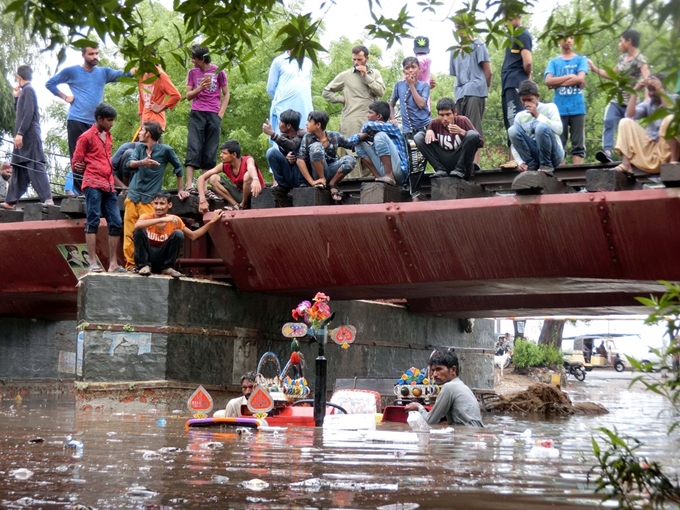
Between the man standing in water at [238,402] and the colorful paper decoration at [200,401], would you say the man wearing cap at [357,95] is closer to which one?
the man standing in water at [238,402]

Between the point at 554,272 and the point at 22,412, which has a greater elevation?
the point at 554,272

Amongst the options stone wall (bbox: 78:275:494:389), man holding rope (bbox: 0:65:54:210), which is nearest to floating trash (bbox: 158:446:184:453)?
stone wall (bbox: 78:275:494:389)

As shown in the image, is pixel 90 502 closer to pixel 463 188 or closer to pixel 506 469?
pixel 506 469

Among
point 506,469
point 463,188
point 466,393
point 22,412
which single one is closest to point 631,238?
point 463,188

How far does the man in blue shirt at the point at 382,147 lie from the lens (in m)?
14.4

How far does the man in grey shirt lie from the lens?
10.9 metres

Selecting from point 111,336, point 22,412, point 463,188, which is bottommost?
point 22,412

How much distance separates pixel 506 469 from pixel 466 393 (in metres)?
4.30

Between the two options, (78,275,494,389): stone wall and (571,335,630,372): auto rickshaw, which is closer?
(78,275,494,389): stone wall

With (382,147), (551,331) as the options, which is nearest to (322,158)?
(382,147)

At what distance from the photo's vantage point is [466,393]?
36.0ft

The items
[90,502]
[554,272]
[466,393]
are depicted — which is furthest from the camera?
[554,272]

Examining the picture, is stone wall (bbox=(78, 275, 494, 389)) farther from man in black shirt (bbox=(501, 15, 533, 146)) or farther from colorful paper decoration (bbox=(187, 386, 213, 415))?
man in black shirt (bbox=(501, 15, 533, 146))

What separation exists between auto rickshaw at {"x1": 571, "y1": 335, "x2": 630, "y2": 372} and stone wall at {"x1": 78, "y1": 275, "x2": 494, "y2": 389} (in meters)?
34.9
